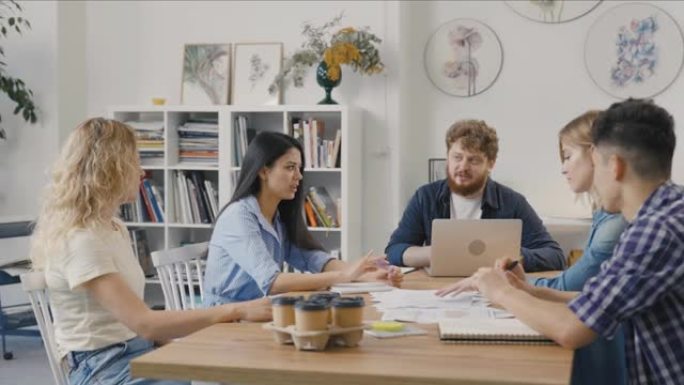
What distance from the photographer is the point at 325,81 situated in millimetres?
4797

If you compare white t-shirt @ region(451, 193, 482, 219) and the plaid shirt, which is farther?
white t-shirt @ region(451, 193, 482, 219)

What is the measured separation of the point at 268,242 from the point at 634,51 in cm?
283

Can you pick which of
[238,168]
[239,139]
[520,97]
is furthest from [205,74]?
[520,97]

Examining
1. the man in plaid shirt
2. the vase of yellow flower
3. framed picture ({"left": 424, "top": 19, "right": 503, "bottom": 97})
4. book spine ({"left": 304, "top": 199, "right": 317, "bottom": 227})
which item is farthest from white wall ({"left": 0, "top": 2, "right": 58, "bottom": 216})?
the man in plaid shirt

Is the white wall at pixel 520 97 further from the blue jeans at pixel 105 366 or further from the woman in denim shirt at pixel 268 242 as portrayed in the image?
the blue jeans at pixel 105 366

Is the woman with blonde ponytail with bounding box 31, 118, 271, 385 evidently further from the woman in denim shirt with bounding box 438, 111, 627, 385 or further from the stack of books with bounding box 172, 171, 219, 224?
the stack of books with bounding box 172, 171, 219, 224

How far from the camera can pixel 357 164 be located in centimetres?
495

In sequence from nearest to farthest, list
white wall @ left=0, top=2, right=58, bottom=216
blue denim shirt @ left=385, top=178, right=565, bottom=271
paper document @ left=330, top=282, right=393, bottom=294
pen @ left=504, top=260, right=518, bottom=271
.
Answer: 1. pen @ left=504, top=260, right=518, bottom=271
2. paper document @ left=330, top=282, right=393, bottom=294
3. blue denim shirt @ left=385, top=178, right=565, bottom=271
4. white wall @ left=0, top=2, right=58, bottom=216

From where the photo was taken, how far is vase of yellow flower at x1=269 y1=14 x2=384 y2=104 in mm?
4707

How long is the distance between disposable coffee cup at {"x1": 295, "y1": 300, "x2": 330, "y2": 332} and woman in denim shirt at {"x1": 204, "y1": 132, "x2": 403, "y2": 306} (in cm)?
84

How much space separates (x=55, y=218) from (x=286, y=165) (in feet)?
2.97

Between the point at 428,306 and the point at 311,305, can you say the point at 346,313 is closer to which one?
the point at 311,305

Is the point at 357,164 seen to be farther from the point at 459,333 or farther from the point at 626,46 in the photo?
the point at 459,333

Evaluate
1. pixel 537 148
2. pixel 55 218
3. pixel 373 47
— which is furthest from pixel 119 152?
pixel 537 148
